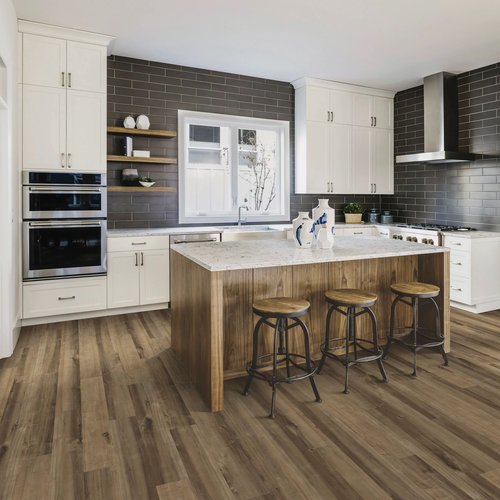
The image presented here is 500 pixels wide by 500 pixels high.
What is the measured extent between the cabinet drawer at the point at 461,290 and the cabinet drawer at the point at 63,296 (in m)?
3.85

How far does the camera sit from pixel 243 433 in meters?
2.21

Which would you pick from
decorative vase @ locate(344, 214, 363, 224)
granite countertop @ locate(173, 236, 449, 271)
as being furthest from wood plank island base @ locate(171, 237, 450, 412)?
decorative vase @ locate(344, 214, 363, 224)

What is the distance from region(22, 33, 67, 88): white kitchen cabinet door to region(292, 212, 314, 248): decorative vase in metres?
2.76

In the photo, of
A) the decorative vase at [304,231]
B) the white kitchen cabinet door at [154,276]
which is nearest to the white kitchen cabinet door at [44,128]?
the white kitchen cabinet door at [154,276]

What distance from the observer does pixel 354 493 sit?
1740 mm

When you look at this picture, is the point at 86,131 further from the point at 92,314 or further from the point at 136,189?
the point at 92,314

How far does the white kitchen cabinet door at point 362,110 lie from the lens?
235 inches

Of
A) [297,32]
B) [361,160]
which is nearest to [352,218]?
[361,160]

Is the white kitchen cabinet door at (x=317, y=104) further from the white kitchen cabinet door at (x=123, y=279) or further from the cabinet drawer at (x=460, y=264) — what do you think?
the white kitchen cabinet door at (x=123, y=279)

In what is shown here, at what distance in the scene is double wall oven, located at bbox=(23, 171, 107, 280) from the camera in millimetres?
3967

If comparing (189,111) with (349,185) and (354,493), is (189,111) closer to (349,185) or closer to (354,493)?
(349,185)

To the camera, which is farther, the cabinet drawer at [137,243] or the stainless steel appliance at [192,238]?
the stainless steel appliance at [192,238]

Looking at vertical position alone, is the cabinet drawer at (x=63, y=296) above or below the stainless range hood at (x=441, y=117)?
below

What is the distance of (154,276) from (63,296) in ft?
3.01
